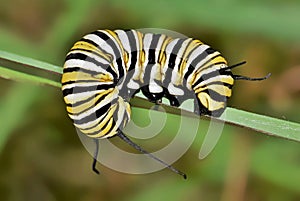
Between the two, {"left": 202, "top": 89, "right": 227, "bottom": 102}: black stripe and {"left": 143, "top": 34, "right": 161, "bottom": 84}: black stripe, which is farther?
{"left": 143, "top": 34, "right": 161, "bottom": 84}: black stripe

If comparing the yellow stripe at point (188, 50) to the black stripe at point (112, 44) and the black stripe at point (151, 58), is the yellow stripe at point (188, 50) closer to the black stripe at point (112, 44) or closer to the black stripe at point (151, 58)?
the black stripe at point (151, 58)

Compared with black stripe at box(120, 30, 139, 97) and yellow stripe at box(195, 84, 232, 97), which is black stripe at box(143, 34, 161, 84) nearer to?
black stripe at box(120, 30, 139, 97)

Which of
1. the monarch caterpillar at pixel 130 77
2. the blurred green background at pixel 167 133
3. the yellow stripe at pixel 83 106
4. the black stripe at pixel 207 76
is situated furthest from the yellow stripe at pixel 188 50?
the blurred green background at pixel 167 133

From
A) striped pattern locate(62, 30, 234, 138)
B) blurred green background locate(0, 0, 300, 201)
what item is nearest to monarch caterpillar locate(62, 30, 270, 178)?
striped pattern locate(62, 30, 234, 138)

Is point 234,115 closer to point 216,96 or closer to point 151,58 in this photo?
point 216,96

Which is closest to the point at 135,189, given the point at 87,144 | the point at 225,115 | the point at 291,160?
the point at 87,144

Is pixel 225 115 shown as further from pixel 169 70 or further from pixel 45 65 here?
pixel 45 65

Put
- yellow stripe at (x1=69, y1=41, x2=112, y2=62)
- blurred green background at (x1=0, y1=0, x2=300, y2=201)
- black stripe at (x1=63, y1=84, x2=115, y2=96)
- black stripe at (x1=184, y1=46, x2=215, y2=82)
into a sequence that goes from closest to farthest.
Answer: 1. black stripe at (x1=63, y1=84, x2=115, y2=96)
2. yellow stripe at (x1=69, y1=41, x2=112, y2=62)
3. black stripe at (x1=184, y1=46, x2=215, y2=82)
4. blurred green background at (x1=0, y1=0, x2=300, y2=201)

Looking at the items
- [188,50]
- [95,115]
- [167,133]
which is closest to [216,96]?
[188,50]
